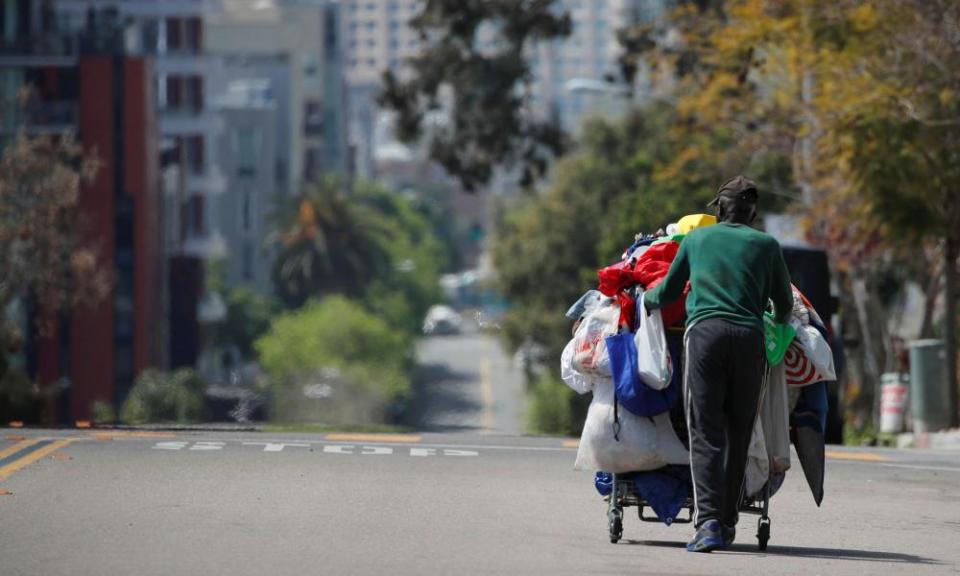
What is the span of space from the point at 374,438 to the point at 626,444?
8886 mm

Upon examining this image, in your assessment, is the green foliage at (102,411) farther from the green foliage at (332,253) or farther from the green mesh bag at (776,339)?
the green mesh bag at (776,339)

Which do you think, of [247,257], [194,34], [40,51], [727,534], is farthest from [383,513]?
[247,257]

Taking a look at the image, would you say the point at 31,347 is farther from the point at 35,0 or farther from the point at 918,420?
the point at 918,420

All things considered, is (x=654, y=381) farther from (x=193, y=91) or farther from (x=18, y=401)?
(x=193, y=91)

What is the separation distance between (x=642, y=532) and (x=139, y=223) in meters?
64.2

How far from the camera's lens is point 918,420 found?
93.0 ft

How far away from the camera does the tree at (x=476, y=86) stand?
46.0 meters

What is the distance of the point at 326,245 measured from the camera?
109312 millimetres

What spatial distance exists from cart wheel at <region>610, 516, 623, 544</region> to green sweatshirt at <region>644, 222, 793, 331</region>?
3.37 ft

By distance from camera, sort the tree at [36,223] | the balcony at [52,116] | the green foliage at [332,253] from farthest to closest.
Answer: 1. the green foliage at [332,253]
2. the balcony at [52,116]
3. the tree at [36,223]

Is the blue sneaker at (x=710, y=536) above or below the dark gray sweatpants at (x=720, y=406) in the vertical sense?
below

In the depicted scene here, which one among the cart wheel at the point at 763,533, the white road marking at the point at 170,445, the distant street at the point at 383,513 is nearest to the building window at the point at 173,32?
the distant street at the point at 383,513

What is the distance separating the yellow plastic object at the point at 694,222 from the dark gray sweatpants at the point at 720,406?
872 millimetres

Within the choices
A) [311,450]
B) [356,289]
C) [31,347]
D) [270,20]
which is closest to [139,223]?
[31,347]
